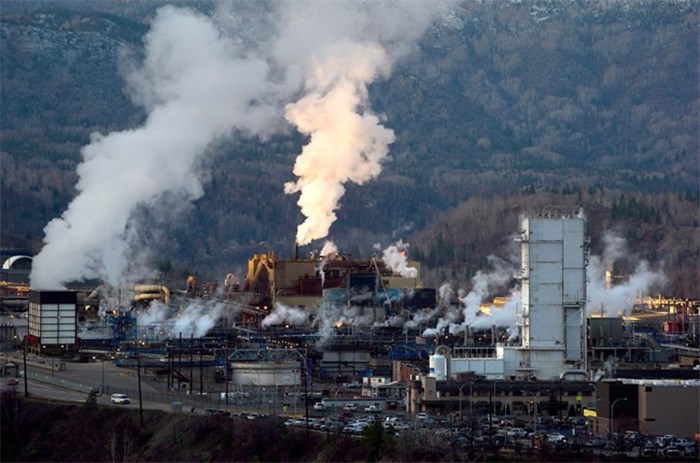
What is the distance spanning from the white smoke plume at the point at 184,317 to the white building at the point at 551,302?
2805cm

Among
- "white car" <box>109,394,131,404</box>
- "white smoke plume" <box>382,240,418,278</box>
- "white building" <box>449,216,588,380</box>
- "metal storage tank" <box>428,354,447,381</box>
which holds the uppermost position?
"white smoke plume" <box>382,240,418,278</box>

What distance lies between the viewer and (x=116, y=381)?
8756 centimetres

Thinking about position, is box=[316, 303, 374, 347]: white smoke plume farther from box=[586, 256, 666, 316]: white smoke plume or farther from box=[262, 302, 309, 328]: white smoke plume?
box=[586, 256, 666, 316]: white smoke plume

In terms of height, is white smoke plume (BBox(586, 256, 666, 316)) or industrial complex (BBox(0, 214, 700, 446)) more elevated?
white smoke plume (BBox(586, 256, 666, 316))

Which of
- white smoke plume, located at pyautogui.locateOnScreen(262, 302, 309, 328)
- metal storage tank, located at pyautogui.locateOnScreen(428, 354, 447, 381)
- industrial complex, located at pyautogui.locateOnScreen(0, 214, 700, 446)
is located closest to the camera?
industrial complex, located at pyautogui.locateOnScreen(0, 214, 700, 446)

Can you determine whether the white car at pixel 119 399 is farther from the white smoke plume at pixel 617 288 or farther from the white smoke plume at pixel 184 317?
the white smoke plume at pixel 617 288

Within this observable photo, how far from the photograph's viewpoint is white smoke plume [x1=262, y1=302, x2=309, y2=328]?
12141 cm

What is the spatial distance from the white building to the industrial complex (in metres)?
0.06

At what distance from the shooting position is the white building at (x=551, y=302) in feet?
278

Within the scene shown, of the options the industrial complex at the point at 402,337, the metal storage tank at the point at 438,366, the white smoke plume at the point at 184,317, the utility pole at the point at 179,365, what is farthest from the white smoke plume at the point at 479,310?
the metal storage tank at the point at 438,366

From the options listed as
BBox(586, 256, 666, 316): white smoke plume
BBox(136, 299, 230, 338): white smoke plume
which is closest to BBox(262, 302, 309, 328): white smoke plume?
BBox(136, 299, 230, 338): white smoke plume

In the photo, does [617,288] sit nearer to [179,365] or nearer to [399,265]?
[399,265]

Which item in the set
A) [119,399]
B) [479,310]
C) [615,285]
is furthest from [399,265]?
[119,399]

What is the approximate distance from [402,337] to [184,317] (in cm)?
1463
